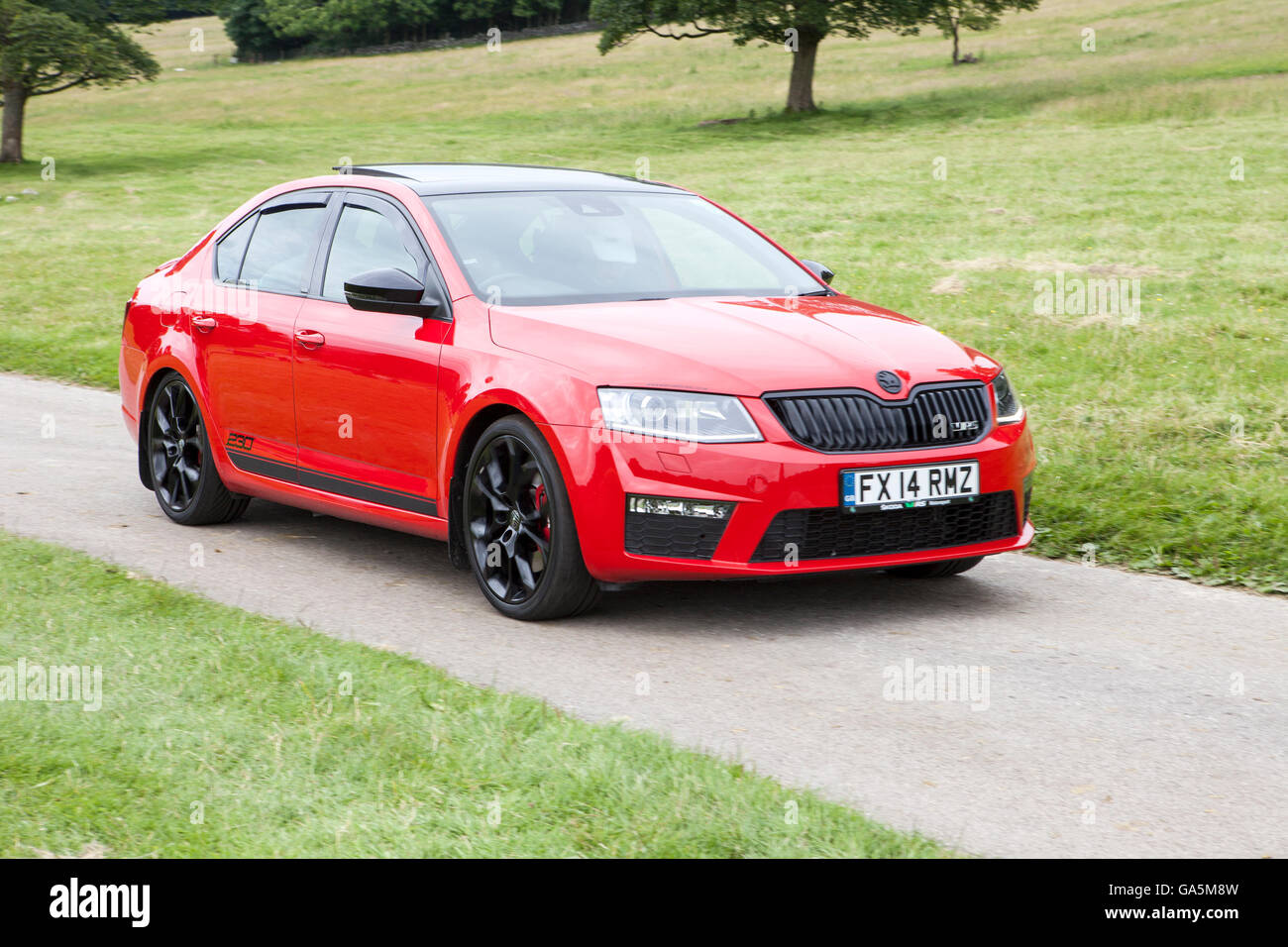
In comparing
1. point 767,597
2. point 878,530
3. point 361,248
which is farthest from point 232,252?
point 878,530

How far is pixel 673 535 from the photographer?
5.72m

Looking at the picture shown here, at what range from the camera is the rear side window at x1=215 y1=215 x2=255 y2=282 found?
26.1 feet

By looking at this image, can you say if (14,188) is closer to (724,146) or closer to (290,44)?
(724,146)

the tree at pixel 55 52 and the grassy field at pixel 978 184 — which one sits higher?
the tree at pixel 55 52

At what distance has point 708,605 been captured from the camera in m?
6.49

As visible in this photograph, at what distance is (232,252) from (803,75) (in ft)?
142

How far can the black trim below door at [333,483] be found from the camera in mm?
6621

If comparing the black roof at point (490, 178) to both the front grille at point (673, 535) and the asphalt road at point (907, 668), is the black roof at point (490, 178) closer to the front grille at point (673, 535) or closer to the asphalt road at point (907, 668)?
the asphalt road at point (907, 668)

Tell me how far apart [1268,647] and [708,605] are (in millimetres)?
2101

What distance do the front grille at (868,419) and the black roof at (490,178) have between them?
2048mm

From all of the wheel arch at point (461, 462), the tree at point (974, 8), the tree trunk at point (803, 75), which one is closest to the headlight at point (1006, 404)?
the wheel arch at point (461, 462)

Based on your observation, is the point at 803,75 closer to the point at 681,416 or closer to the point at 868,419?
the point at 868,419

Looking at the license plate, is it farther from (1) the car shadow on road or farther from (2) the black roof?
(2) the black roof
